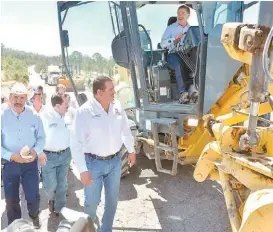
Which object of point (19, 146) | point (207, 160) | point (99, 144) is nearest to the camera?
point (207, 160)

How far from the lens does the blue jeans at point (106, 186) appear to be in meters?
3.29

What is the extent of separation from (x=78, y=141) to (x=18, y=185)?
3.17 ft

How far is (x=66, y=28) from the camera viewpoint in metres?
5.30

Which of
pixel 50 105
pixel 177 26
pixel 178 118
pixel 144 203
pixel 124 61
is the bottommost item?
pixel 144 203

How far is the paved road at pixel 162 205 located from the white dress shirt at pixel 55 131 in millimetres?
839

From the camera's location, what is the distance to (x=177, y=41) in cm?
497

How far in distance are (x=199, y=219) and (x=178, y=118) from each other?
136 cm

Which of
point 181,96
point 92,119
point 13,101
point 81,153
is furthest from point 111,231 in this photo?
point 181,96

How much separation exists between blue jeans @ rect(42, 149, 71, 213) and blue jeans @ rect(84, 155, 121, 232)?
852 millimetres

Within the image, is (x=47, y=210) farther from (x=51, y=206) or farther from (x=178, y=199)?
(x=178, y=199)

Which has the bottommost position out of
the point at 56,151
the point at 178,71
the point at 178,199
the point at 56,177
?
the point at 178,199

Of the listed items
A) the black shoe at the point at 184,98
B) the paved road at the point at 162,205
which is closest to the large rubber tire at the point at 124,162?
the paved road at the point at 162,205

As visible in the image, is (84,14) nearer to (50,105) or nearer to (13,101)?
(50,105)

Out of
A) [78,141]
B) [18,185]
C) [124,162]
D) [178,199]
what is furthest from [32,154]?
[178,199]
